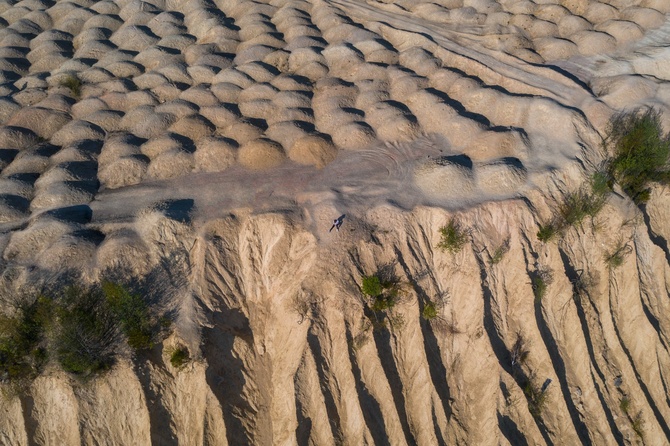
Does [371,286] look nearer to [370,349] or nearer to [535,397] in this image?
[370,349]

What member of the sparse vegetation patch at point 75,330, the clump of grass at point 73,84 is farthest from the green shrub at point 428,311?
the clump of grass at point 73,84

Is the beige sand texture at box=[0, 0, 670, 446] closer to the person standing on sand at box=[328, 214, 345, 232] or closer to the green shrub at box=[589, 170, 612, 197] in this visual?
the green shrub at box=[589, 170, 612, 197]

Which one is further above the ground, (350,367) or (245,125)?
(245,125)

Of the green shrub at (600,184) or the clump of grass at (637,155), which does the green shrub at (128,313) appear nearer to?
the green shrub at (600,184)

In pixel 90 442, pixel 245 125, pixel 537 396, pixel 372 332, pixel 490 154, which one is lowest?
pixel 90 442

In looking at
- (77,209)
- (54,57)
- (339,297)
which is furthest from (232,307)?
(54,57)

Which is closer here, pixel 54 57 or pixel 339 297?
pixel 339 297

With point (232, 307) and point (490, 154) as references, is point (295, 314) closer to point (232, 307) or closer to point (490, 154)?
point (232, 307)
